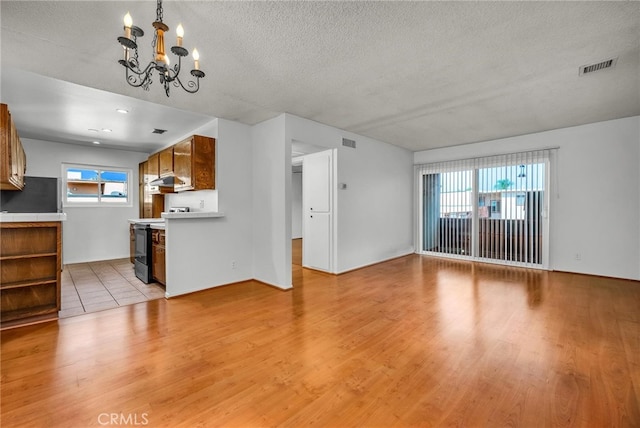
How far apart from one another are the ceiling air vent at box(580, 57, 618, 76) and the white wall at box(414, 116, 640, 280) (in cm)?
265

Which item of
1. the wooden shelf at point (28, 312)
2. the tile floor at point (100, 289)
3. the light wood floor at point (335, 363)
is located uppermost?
the wooden shelf at point (28, 312)

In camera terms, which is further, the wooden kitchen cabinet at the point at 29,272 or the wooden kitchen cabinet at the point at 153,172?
the wooden kitchen cabinet at the point at 153,172

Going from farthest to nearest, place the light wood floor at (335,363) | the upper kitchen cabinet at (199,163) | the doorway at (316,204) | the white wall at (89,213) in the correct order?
1. the white wall at (89,213)
2. the doorway at (316,204)
3. the upper kitchen cabinet at (199,163)
4. the light wood floor at (335,363)

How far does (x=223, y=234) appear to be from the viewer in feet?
14.5

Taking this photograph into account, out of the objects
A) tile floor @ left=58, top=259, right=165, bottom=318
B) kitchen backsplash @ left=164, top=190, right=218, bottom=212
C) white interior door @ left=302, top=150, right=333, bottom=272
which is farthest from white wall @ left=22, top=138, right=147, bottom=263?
white interior door @ left=302, top=150, right=333, bottom=272

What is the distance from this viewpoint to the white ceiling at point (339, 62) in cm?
202

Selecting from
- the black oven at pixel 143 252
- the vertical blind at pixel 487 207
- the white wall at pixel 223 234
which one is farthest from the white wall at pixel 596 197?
the black oven at pixel 143 252

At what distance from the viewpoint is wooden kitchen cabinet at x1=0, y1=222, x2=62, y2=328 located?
9.66 ft

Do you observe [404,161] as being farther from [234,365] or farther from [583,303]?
[234,365]

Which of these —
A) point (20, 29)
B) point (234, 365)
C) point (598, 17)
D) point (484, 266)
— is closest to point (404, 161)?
point (484, 266)

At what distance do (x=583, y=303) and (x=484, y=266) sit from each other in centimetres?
213

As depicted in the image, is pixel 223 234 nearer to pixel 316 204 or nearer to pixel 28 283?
pixel 316 204

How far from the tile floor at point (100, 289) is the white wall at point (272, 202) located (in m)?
1.54

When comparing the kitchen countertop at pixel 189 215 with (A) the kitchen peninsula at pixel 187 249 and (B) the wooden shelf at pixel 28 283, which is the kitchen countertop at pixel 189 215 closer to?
(A) the kitchen peninsula at pixel 187 249
